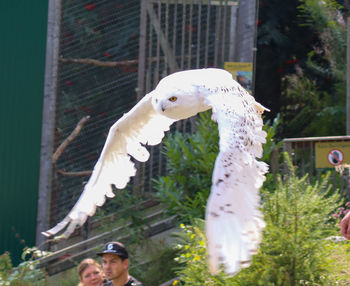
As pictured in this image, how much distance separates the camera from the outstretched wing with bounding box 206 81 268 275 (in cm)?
234

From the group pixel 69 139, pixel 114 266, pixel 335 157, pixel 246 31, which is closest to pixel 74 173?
pixel 69 139

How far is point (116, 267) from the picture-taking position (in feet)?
12.5

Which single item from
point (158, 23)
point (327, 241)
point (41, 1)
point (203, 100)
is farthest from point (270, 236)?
point (41, 1)

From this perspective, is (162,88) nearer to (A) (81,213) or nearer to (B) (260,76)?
(A) (81,213)

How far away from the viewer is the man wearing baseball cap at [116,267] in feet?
12.4

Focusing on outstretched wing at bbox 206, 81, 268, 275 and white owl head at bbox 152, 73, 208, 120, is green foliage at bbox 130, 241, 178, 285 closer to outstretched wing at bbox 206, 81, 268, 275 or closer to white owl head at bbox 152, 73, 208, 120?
white owl head at bbox 152, 73, 208, 120

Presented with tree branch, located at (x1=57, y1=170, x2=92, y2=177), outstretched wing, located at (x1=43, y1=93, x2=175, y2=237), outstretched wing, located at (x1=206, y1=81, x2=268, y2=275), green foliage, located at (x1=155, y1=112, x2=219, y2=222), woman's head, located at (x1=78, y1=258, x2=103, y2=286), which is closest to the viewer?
outstretched wing, located at (x1=206, y1=81, x2=268, y2=275)

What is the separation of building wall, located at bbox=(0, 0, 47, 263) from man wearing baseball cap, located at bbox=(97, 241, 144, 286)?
240 cm

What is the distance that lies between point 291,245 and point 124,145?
1.07 meters

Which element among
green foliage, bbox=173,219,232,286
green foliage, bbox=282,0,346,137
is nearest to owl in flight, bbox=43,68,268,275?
green foliage, bbox=173,219,232,286

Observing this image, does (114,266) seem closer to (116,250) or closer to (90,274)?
(116,250)

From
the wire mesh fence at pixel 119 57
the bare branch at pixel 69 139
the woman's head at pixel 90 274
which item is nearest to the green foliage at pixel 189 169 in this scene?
the wire mesh fence at pixel 119 57

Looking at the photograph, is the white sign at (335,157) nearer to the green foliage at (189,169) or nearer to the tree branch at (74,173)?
the green foliage at (189,169)

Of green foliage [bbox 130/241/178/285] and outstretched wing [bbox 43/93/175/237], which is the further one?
green foliage [bbox 130/241/178/285]
